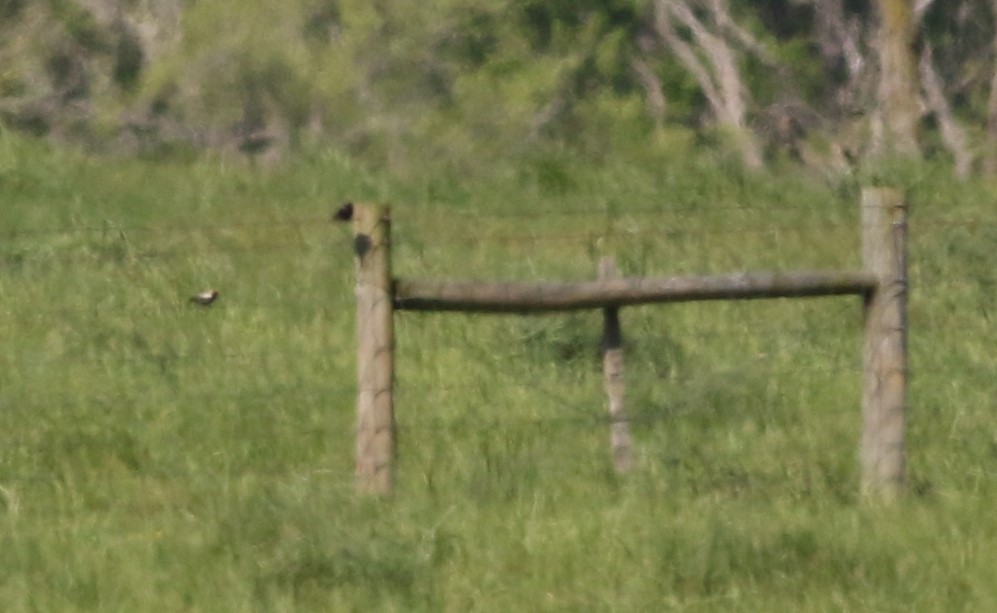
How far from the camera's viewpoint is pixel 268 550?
20.0 feet

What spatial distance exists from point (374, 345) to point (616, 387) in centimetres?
106

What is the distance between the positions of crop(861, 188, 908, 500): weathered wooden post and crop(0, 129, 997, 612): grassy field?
0.49ft

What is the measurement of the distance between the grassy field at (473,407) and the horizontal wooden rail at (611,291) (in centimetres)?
58

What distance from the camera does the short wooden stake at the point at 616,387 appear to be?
716cm

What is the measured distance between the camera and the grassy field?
596 cm

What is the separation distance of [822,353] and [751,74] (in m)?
25.7

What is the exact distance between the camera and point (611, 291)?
6.77 meters

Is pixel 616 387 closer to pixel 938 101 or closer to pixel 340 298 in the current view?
pixel 340 298

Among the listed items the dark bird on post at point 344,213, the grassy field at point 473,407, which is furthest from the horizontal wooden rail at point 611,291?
the grassy field at point 473,407

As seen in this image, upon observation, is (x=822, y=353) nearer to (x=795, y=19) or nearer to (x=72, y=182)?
(x=72, y=182)

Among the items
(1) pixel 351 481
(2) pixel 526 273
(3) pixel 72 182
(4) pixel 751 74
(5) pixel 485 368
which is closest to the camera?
(1) pixel 351 481

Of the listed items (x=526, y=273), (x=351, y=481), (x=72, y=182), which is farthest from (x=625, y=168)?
(x=351, y=481)

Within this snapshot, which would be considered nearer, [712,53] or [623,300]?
[623,300]

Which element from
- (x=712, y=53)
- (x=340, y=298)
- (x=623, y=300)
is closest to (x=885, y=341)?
(x=623, y=300)
